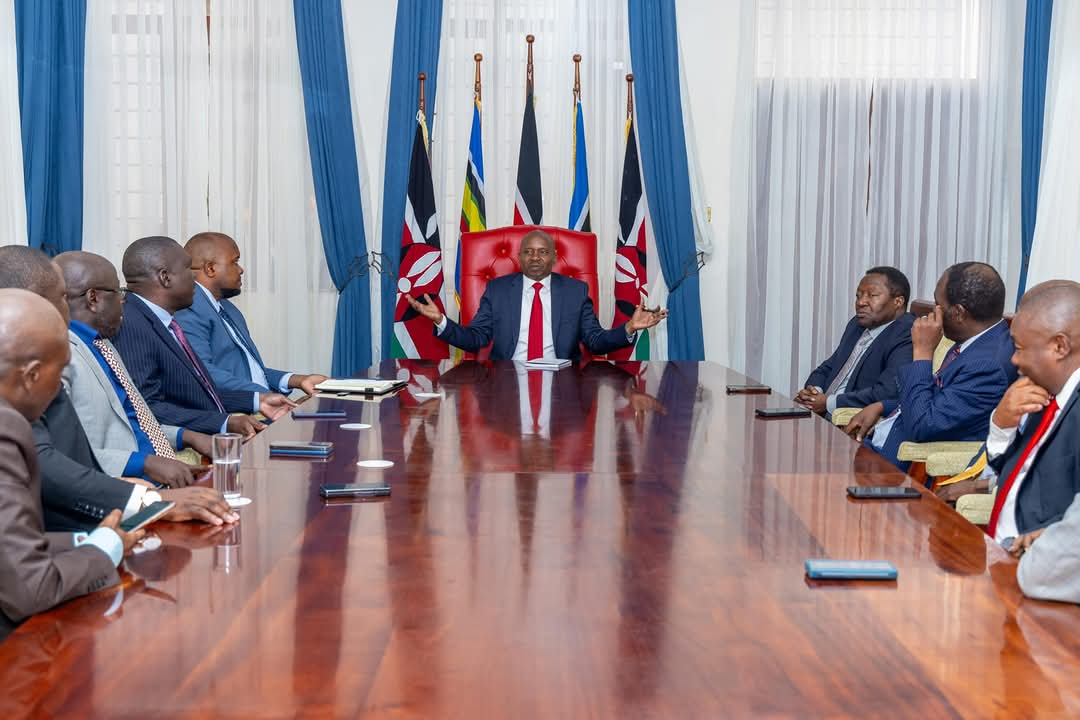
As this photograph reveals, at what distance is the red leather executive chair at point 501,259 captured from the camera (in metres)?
6.07

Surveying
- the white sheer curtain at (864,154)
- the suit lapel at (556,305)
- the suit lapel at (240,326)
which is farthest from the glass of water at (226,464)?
the white sheer curtain at (864,154)

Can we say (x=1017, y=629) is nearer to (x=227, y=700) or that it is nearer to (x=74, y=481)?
(x=227, y=700)

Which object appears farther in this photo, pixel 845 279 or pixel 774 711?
pixel 845 279

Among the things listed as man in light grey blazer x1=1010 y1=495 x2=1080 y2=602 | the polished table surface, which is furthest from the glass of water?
man in light grey blazer x1=1010 y1=495 x2=1080 y2=602

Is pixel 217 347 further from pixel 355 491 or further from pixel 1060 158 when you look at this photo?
pixel 1060 158

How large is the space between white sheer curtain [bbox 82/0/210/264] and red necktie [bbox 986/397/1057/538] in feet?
16.4

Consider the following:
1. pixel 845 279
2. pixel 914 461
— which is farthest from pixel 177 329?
pixel 845 279

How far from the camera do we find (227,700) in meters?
1.33

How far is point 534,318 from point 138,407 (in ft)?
8.90

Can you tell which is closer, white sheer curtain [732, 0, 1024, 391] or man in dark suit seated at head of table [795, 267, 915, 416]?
man in dark suit seated at head of table [795, 267, 915, 416]

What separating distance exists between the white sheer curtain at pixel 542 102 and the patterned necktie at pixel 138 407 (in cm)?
336

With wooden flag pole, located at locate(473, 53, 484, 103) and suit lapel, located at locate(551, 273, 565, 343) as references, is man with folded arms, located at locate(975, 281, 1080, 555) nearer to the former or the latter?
suit lapel, located at locate(551, 273, 565, 343)

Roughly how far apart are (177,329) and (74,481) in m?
1.83

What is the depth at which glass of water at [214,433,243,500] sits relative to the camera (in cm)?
231
